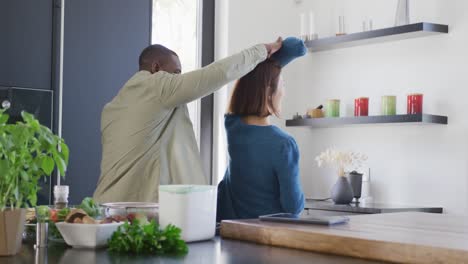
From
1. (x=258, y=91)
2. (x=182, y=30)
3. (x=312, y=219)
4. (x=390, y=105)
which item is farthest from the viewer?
(x=182, y=30)

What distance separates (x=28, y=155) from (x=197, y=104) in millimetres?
3561

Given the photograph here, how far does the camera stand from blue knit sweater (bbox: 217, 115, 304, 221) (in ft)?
8.00

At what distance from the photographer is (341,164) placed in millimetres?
4531

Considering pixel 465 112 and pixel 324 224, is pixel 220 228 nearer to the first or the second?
pixel 324 224

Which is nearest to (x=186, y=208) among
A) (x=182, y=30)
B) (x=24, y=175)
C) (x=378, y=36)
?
(x=24, y=175)

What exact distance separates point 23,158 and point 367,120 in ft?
10.8

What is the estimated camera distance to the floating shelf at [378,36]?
13.9ft

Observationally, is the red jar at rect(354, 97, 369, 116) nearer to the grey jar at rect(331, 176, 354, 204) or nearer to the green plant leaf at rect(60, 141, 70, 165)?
the grey jar at rect(331, 176, 354, 204)

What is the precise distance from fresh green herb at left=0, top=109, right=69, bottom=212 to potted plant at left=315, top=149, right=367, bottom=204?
3.07m

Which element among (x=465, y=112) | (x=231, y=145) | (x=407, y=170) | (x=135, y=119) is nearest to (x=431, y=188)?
(x=407, y=170)

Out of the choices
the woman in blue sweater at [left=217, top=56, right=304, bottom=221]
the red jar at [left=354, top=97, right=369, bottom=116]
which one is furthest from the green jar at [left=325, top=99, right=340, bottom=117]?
the woman in blue sweater at [left=217, top=56, right=304, bottom=221]

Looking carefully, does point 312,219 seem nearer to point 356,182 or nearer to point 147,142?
point 147,142

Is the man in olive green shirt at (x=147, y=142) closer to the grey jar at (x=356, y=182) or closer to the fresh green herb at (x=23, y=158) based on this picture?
the fresh green herb at (x=23, y=158)

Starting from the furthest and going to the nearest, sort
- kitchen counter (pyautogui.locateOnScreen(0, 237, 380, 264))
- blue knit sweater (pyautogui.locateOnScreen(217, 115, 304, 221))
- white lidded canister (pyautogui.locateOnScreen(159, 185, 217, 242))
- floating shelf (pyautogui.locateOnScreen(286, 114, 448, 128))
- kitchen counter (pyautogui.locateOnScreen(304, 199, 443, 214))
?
floating shelf (pyautogui.locateOnScreen(286, 114, 448, 128)) < kitchen counter (pyautogui.locateOnScreen(304, 199, 443, 214)) < blue knit sweater (pyautogui.locateOnScreen(217, 115, 304, 221)) < white lidded canister (pyautogui.locateOnScreen(159, 185, 217, 242)) < kitchen counter (pyautogui.locateOnScreen(0, 237, 380, 264))
